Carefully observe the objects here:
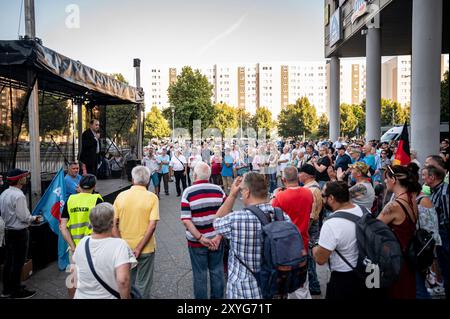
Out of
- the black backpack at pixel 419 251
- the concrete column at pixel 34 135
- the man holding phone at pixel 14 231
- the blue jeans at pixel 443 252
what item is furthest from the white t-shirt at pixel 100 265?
the concrete column at pixel 34 135

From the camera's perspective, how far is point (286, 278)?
286 centimetres

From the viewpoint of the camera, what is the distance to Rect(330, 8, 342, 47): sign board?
22167 mm

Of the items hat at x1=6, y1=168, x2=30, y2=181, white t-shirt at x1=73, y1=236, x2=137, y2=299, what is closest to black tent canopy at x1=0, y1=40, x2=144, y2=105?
hat at x1=6, y1=168, x2=30, y2=181

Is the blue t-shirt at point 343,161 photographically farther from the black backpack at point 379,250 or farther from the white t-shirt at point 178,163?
the black backpack at point 379,250

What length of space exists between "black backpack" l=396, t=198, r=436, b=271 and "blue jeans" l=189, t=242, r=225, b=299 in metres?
1.92

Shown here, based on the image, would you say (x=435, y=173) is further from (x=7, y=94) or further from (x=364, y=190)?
(x=7, y=94)

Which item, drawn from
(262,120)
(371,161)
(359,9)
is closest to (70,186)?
(371,161)

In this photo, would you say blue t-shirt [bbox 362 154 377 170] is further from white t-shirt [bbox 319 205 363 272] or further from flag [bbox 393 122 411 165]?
white t-shirt [bbox 319 205 363 272]

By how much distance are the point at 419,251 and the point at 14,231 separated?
4.84 m

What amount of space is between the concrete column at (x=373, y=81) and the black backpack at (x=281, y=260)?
18.2 m

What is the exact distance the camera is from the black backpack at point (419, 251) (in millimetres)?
3301

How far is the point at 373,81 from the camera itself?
1955 cm

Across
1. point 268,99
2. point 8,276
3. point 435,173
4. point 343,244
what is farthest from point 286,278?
point 268,99
